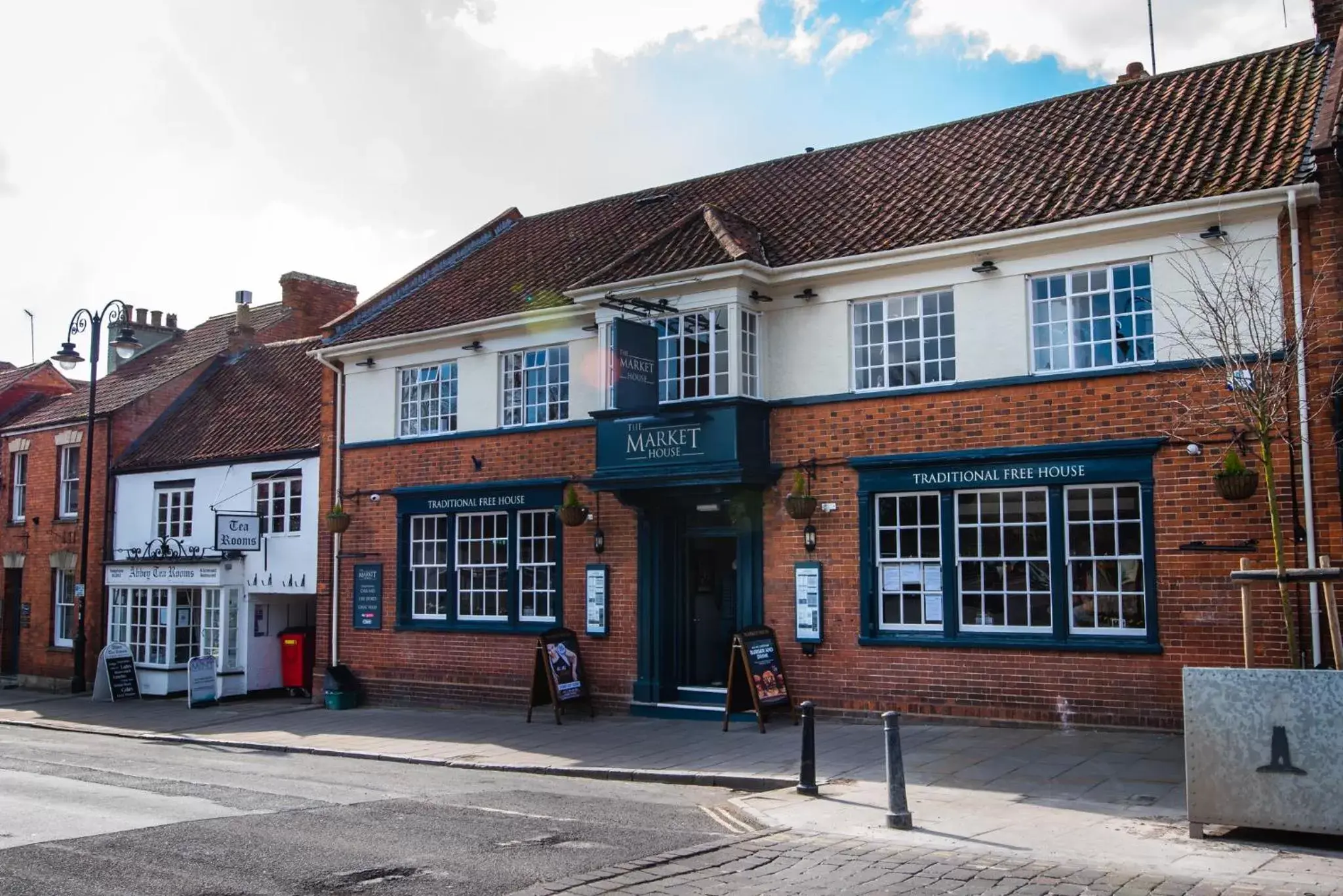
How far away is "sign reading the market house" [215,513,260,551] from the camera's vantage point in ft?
70.4

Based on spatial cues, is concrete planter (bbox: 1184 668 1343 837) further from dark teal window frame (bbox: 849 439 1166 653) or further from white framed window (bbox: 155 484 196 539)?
white framed window (bbox: 155 484 196 539)

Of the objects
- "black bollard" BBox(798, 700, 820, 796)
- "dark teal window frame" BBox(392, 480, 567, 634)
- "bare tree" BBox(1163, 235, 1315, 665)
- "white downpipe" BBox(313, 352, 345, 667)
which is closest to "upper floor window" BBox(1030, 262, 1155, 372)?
"bare tree" BBox(1163, 235, 1315, 665)

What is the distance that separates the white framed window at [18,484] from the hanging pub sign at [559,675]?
18.2 meters

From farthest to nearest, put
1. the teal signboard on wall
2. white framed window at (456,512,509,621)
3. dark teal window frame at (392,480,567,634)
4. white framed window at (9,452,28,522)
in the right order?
1. white framed window at (9,452,28,522)
2. white framed window at (456,512,509,621)
3. dark teal window frame at (392,480,567,634)
4. the teal signboard on wall

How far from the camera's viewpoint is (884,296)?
15.2 m

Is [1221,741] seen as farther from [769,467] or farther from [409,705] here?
[409,705]

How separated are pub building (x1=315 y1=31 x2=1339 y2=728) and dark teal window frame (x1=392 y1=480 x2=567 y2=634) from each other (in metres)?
A: 0.05

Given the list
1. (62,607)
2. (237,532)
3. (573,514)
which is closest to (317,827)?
(573,514)

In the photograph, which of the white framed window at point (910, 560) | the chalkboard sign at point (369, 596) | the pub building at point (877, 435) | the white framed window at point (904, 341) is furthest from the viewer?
the chalkboard sign at point (369, 596)

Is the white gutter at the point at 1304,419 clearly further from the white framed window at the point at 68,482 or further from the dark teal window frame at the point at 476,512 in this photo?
the white framed window at the point at 68,482

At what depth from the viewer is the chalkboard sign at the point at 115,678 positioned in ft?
75.9

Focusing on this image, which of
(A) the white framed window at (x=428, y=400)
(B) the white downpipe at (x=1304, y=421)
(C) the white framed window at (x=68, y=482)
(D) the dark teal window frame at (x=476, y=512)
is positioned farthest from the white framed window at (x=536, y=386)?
(C) the white framed window at (x=68, y=482)

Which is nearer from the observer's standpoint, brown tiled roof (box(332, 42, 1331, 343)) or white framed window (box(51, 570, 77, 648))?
brown tiled roof (box(332, 42, 1331, 343))

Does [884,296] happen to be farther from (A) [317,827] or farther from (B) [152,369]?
(B) [152,369]
